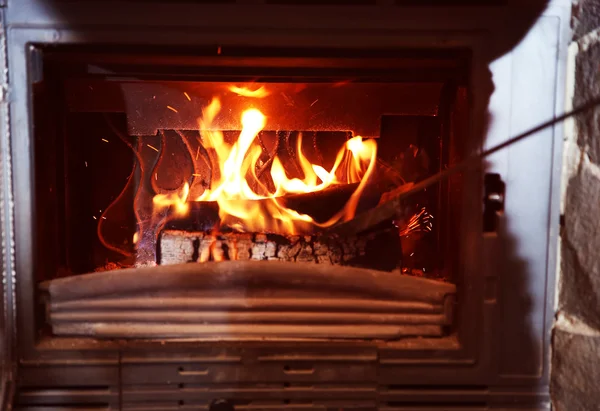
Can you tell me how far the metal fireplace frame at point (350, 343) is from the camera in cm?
84

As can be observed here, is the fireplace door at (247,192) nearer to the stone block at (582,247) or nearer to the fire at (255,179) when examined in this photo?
the fire at (255,179)

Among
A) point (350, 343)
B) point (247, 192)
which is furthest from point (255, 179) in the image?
point (350, 343)

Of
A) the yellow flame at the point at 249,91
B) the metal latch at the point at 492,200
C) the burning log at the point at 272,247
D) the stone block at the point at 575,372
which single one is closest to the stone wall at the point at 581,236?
the stone block at the point at 575,372

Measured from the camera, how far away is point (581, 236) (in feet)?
2.74

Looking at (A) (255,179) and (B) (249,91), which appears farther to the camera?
(A) (255,179)

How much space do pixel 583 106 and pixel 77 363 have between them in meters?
0.94

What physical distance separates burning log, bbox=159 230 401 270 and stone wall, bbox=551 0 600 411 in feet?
1.07

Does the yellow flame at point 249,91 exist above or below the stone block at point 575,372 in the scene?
above

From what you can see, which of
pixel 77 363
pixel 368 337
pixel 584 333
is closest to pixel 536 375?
pixel 584 333

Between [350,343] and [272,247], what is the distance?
9.7 inches

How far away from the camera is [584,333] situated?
0.84 m

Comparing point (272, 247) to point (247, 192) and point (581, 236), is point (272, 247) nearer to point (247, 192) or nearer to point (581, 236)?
point (247, 192)

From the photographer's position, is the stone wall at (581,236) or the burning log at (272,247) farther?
the burning log at (272,247)

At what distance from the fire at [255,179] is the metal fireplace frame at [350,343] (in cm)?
27
